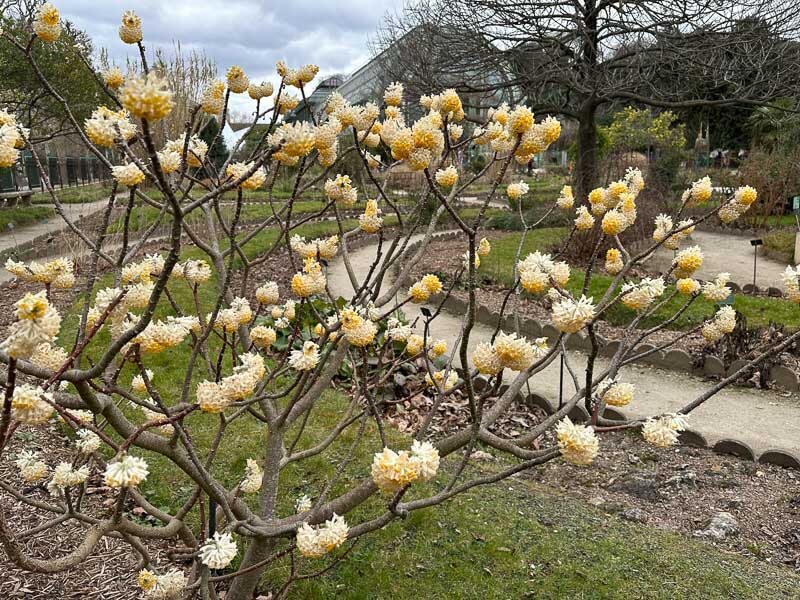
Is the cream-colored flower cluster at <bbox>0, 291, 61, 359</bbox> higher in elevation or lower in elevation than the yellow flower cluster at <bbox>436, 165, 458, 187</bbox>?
lower

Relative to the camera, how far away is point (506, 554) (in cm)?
291

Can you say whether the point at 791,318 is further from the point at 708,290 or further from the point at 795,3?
the point at 795,3

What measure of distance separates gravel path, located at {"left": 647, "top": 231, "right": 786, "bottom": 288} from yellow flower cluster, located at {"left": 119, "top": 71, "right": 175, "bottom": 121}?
9857mm

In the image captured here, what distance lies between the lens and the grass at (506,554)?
2.70 metres

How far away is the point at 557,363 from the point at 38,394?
18.5 ft

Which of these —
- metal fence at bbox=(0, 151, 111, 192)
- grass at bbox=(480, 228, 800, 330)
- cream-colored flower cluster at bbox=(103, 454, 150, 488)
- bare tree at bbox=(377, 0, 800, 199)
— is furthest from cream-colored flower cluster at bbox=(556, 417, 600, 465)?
metal fence at bbox=(0, 151, 111, 192)

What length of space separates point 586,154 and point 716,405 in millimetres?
9701

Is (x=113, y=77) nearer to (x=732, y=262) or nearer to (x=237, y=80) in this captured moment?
(x=237, y=80)

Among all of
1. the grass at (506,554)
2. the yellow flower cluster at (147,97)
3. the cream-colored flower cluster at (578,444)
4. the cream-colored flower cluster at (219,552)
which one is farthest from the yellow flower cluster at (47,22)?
the grass at (506,554)

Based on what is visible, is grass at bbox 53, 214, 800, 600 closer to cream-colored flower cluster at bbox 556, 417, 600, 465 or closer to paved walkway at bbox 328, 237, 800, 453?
cream-colored flower cluster at bbox 556, 417, 600, 465

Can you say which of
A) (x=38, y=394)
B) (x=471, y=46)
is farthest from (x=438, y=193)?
(x=471, y=46)

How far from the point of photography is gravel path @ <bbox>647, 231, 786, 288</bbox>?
973 cm

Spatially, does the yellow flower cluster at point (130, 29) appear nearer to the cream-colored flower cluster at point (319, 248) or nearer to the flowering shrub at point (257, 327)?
the flowering shrub at point (257, 327)

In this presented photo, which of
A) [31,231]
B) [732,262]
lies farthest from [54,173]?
[732,262]
